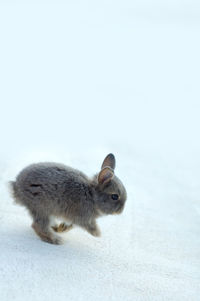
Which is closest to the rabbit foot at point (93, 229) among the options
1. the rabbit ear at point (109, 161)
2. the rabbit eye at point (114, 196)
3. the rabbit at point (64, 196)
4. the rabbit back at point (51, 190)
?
the rabbit at point (64, 196)

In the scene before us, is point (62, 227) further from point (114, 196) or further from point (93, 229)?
point (114, 196)

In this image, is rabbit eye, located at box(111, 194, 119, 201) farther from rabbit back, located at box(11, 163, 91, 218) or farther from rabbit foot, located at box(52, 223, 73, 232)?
rabbit foot, located at box(52, 223, 73, 232)

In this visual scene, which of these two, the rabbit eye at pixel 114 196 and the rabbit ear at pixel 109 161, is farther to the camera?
the rabbit ear at pixel 109 161

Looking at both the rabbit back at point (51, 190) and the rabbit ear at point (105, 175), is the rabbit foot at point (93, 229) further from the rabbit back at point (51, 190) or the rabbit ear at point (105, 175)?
the rabbit ear at point (105, 175)

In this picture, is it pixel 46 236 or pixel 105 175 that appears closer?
pixel 46 236

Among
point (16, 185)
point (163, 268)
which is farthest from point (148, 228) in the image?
point (16, 185)

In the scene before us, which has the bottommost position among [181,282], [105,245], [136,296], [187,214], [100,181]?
[136,296]

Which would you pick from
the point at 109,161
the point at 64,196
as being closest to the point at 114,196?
the point at 109,161

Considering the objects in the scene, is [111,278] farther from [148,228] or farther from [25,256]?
[148,228]
